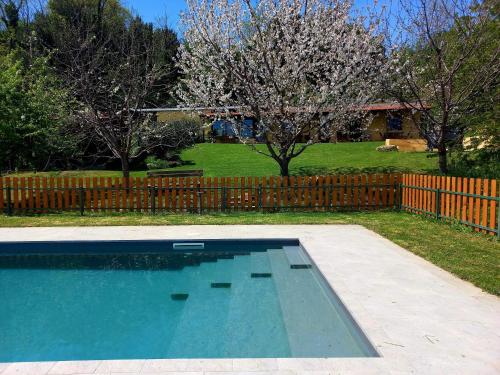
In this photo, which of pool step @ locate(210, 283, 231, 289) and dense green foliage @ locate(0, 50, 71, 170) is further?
dense green foliage @ locate(0, 50, 71, 170)

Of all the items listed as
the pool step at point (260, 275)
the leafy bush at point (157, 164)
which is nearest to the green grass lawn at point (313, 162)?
the leafy bush at point (157, 164)

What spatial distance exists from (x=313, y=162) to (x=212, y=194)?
1005 centimetres

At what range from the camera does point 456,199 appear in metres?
11.3

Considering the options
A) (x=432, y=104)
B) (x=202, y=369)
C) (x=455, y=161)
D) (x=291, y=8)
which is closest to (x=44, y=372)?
(x=202, y=369)

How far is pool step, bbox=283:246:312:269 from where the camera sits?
8.01 m

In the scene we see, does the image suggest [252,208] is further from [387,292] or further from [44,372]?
[44,372]

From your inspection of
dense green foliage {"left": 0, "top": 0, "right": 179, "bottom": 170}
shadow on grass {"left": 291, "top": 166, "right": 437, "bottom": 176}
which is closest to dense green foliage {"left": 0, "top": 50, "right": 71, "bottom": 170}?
dense green foliage {"left": 0, "top": 0, "right": 179, "bottom": 170}

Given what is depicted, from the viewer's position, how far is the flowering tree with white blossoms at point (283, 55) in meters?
15.9

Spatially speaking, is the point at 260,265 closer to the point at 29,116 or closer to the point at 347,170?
the point at 347,170

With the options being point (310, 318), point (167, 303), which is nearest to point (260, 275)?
point (167, 303)

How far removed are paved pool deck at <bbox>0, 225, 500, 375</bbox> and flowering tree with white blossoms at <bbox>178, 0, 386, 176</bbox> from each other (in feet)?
27.1

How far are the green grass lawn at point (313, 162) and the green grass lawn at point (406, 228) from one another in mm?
6558

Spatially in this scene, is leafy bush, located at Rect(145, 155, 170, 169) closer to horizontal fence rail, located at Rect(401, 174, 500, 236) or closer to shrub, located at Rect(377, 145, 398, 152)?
shrub, located at Rect(377, 145, 398, 152)

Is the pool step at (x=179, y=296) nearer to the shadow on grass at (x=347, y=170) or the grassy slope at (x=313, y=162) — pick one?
the grassy slope at (x=313, y=162)
